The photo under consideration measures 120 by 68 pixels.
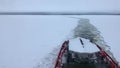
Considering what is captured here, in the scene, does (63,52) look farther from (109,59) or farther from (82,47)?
(109,59)

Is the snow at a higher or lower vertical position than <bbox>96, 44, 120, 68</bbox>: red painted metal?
higher

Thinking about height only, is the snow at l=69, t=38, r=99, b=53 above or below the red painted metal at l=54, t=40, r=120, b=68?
above

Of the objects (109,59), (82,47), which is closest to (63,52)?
(82,47)

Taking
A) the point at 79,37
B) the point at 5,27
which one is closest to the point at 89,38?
the point at 79,37

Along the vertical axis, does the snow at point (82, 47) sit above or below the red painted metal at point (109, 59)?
above

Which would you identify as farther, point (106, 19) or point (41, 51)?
point (106, 19)

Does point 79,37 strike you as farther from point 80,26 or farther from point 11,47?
point 11,47

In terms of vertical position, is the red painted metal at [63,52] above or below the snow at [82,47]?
below
